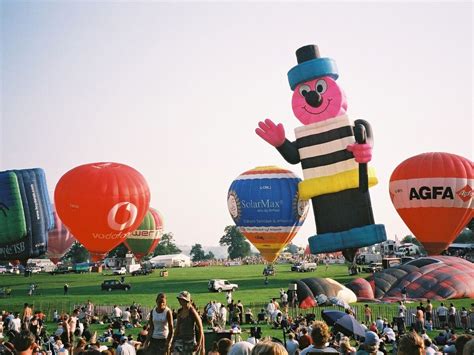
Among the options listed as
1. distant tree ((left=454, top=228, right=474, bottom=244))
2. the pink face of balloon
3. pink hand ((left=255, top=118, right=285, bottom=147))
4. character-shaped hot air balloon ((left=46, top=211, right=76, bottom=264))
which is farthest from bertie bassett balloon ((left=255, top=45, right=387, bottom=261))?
distant tree ((left=454, top=228, right=474, bottom=244))

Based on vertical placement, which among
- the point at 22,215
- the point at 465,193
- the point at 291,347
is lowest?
the point at 291,347

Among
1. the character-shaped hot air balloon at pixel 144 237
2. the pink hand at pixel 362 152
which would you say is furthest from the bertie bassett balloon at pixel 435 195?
the character-shaped hot air balloon at pixel 144 237

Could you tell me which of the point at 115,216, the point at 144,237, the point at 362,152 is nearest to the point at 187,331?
the point at 362,152

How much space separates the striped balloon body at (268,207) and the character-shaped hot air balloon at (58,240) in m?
25.0

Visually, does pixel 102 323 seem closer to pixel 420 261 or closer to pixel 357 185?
pixel 357 185

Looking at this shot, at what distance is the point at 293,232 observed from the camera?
112ft

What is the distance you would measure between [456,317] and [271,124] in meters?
12.6

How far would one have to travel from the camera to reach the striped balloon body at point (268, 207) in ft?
108

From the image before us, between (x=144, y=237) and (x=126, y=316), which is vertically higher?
(x=144, y=237)

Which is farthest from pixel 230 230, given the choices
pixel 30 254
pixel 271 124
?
pixel 271 124

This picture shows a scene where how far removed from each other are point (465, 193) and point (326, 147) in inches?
378

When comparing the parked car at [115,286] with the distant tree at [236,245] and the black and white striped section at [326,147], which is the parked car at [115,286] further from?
the distant tree at [236,245]

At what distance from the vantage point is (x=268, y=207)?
1298 inches

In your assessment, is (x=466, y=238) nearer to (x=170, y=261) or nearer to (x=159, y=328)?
(x=170, y=261)
